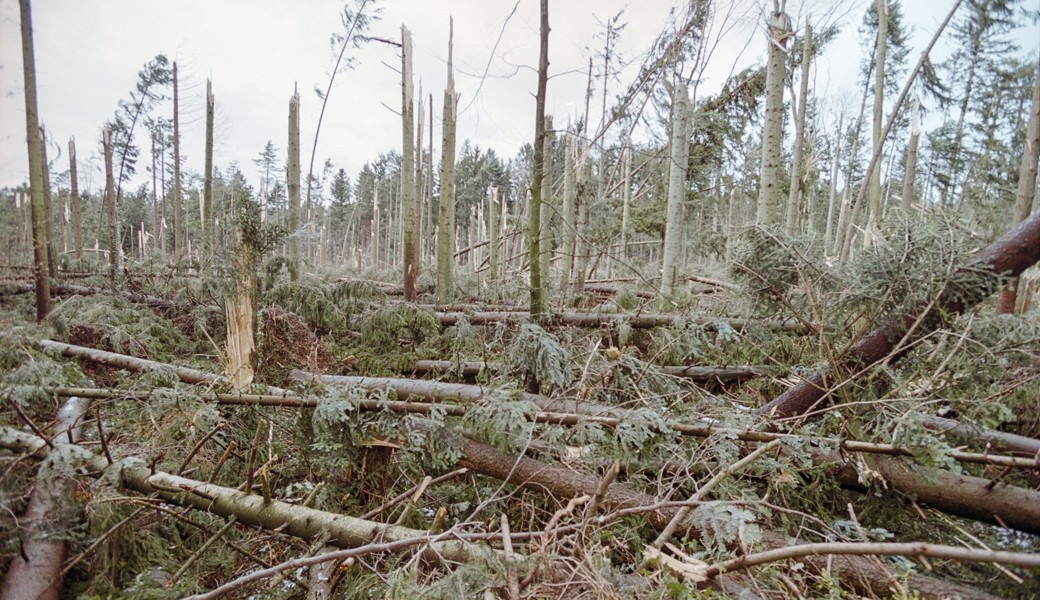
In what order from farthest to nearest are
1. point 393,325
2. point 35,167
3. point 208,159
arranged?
1. point 208,159
2. point 35,167
3. point 393,325

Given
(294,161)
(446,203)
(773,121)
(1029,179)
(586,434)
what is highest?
(294,161)

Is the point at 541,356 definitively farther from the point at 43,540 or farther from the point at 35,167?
the point at 35,167

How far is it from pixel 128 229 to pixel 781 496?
36230mm

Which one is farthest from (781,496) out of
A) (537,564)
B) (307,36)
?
(307,36)

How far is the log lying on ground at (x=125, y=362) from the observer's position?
3.47 meters

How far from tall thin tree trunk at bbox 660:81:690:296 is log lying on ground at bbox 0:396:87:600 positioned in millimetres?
5957

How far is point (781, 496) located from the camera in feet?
8.75

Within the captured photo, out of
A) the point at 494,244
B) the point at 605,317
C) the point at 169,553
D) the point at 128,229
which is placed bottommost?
the point at 169,553

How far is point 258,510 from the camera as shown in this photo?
2.16 m

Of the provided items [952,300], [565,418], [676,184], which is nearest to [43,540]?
[565,418]

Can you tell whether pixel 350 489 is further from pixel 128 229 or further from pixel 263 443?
pixel 128 229

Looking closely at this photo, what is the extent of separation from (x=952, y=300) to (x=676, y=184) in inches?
153

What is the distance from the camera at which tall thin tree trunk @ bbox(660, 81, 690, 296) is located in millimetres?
6043

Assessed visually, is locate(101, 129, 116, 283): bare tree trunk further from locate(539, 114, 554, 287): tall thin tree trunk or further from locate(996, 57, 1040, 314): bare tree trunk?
locate(996, 57, 1040, 314): bare tree trunk
